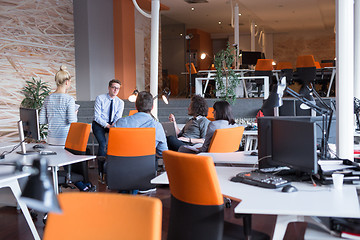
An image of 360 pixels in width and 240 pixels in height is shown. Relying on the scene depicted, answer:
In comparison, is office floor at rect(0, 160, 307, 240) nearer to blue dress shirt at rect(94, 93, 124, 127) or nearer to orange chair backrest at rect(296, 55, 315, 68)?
blue dress shirt at rect(94, 93, 124, 127)

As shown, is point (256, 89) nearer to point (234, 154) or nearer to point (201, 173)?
point (234, 154)

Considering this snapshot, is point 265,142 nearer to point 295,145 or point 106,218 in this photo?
point 295,145

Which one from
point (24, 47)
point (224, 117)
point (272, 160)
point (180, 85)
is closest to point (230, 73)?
point (224, 117)

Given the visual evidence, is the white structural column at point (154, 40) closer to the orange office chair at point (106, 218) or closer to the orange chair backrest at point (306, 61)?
the orange office chair at point (106, 218)

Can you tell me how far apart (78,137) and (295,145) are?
8.41 ft

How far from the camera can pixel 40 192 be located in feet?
3.74

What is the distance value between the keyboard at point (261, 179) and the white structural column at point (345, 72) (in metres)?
0.76

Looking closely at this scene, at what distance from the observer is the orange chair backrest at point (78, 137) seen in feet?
14.4

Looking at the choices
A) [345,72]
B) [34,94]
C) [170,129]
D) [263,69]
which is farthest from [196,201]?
[263,69]

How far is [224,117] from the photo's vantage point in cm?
465

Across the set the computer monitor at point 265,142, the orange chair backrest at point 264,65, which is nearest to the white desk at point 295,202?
the computer monitor at point 265,142

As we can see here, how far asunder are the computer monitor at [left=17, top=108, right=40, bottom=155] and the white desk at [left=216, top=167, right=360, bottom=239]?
2235mm

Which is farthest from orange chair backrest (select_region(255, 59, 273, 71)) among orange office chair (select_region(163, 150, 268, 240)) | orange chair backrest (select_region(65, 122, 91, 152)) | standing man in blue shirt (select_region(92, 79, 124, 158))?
orange office chair (select_region(163, 150, 268, 240))

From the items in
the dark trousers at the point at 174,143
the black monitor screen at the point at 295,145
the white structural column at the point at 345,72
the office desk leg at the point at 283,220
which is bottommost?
the office desk leg at the point at 283,220
